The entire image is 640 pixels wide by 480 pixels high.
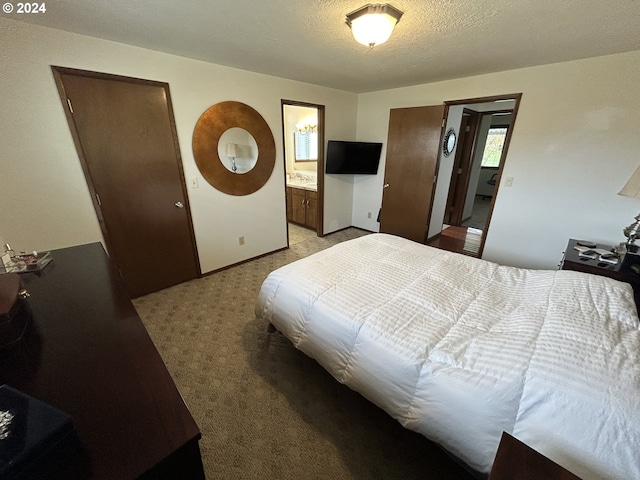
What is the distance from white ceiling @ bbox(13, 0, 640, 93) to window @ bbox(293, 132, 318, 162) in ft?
7.20

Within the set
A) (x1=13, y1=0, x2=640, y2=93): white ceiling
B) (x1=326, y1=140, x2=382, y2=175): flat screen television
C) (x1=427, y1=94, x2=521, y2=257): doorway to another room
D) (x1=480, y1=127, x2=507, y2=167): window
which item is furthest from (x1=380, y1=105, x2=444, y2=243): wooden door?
(x1=480, y1=127, x2=507, y2=167): window

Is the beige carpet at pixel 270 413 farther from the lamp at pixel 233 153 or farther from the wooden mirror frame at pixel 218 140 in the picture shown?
the lamp at pixel 233 153

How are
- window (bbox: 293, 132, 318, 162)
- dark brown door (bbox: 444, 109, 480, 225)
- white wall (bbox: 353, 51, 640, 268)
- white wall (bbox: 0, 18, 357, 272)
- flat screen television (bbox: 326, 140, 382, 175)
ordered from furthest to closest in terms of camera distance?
1. window (bbox: 293, 132, 318, 162)
2. dark brown door (bbox: 444, 109, 480, 225)
3. flat screen television (bbox: 326, 140, 382, 175)
4. white wall (bbox: 353, 51, 640, 268)
5. white wall (bbox: 0, 18, 357, 272)

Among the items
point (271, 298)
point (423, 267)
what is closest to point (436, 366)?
point (423, 267)

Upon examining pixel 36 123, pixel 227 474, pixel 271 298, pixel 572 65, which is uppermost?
pixel 572 65

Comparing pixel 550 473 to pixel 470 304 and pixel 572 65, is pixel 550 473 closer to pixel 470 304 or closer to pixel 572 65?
pixel 470 304

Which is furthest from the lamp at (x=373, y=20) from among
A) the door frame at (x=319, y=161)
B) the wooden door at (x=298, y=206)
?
the wooden door at (x=298, y=206)

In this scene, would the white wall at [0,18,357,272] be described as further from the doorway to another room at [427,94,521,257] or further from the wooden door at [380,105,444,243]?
the doorway to another room at [427,94,521,257]

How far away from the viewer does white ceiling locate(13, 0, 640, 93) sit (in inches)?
57.5

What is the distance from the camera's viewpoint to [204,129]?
2.60 m

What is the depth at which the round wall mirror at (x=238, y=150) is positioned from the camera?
2803 millimetres

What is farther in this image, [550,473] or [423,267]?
[423,267]

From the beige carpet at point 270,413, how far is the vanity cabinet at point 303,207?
2.34 metres

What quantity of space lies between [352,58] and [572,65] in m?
2.02
